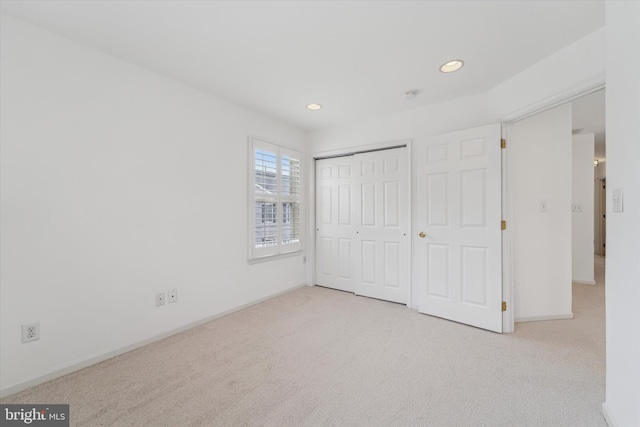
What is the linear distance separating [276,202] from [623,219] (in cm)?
318

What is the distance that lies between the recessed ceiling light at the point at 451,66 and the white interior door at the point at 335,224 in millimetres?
1726

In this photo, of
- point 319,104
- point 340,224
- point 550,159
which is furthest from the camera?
point 340,224

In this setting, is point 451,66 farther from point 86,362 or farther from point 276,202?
point 86,362

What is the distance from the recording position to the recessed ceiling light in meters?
2.23

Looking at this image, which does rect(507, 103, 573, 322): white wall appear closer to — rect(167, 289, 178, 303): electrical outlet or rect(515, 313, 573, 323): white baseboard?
rect(515, 313, 573, 323): white baseboard

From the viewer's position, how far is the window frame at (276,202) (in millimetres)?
3299

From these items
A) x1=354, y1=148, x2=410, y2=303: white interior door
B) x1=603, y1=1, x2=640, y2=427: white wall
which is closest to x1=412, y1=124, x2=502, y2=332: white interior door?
x1=354, y1=148, x2=410, y2=303: white interior door

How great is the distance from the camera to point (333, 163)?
4.04 metres

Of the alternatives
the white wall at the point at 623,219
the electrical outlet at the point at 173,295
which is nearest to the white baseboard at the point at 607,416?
the white wall at the point at 623,219

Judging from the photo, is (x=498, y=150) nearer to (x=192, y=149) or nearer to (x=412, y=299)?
(x=412, y=299)

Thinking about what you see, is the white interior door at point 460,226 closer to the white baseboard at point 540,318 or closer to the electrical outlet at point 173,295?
the white baseboard at point 540,318

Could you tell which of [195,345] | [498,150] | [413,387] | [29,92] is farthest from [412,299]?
[29,92]

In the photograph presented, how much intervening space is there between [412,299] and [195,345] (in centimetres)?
243

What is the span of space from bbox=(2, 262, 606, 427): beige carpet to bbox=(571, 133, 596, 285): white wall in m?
2.00
